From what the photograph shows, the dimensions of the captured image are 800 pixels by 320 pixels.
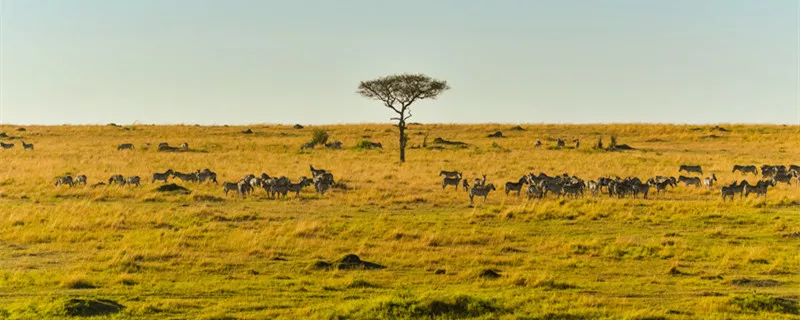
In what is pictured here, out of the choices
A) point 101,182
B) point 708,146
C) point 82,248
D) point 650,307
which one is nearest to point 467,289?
point 650,307

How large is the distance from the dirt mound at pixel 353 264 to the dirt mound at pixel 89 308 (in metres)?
5.36

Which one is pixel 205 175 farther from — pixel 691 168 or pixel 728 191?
pixel 691 168

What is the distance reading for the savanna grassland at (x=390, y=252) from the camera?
15102mm

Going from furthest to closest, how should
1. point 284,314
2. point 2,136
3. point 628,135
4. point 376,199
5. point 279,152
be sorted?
point 628,135 < point 2,136 < point 279,152 < point 376,199 < point 284,314

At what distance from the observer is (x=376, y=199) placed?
108 feet

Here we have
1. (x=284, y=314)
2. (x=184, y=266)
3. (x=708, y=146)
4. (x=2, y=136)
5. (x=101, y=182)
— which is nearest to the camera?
(x=284, y=314)

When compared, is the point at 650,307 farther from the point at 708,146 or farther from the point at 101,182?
the point at 708,146

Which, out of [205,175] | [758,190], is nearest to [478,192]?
[758,190]

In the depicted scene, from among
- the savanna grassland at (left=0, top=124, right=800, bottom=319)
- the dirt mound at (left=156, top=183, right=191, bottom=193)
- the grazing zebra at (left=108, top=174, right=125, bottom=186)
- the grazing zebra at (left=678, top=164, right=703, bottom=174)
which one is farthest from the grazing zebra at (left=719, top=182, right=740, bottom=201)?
the grazing zebra at (left=108, top=174, right=125, bottom=186)

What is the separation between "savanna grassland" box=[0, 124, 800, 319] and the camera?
49.5 ft

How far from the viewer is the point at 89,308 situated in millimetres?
14539

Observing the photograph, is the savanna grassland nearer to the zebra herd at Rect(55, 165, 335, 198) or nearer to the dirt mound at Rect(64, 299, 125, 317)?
the dirt mound at Rect(64, 299, 125, 317)

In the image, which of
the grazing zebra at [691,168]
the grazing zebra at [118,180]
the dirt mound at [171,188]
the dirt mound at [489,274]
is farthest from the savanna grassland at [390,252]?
the grazing zebra at [118,180]

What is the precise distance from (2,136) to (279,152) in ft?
94.1
